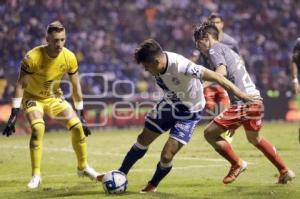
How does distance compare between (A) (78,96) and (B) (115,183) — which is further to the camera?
(A) (78,96)

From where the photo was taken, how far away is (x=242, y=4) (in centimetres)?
3183

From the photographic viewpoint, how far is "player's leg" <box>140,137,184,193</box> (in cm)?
956

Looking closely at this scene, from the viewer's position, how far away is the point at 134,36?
28.1 meters

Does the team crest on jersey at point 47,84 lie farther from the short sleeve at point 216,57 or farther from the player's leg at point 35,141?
the short sleeve at point 216,57

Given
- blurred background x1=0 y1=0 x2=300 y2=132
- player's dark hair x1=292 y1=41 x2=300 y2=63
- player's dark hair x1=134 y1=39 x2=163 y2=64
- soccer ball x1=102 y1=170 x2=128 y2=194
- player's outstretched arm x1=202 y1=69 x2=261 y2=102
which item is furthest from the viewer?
blurred background x1=0 y1=0 x2=300 y2=132

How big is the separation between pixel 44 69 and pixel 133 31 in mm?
17579

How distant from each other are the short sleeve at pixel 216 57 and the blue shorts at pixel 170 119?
898 mm

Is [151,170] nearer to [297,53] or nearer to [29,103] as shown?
[29,103]

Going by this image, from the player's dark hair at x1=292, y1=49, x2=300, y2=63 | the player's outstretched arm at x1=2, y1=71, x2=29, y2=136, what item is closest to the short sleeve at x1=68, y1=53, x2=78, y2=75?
the player's outstretched arm at x1=2, y1=71, x2=29, y2=136

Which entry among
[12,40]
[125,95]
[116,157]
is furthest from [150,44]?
[12,40]

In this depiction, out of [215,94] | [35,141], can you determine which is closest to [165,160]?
[35,141]

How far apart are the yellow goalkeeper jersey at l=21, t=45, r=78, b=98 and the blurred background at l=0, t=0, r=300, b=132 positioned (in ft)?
34.2

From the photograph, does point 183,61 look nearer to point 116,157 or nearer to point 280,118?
point 116,157

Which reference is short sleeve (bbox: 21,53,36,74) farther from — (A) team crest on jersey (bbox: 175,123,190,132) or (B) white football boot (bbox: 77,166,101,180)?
(A) team crest on jersey (bbox: 175,123,190,132)
